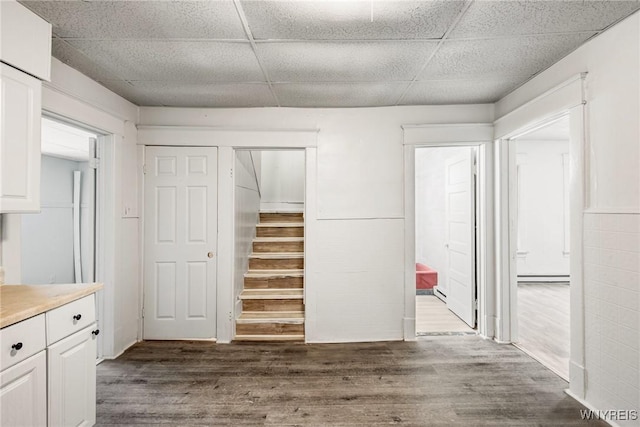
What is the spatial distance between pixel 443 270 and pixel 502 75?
314cm

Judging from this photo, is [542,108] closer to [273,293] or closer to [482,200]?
[482,200]

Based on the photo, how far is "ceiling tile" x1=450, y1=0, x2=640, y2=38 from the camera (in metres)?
1.82

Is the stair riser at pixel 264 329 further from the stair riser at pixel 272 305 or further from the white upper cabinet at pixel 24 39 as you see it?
the white upper cabinet at pixel 24 39

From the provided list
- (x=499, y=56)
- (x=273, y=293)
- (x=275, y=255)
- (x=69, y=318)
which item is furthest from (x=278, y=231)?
(x=499, y=56)

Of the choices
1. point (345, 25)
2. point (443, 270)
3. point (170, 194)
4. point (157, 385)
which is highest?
point (345, 25)

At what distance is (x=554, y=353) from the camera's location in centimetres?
313

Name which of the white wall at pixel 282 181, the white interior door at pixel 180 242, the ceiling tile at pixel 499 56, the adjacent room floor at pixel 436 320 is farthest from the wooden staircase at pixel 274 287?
the ceiling tile at pixel 499 56

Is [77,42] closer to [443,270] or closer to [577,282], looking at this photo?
[577,282]

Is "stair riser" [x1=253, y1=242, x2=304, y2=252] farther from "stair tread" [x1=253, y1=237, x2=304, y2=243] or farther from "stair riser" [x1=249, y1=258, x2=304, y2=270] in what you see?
"stair riser" [x1=249, y1=258, x2=304, y2=270]

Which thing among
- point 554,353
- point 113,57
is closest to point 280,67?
point 113,57

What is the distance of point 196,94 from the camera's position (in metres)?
3.15

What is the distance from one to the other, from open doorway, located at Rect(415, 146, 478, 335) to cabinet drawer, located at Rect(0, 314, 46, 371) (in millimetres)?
3307

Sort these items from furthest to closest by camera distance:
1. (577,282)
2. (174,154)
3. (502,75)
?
(174,154) → (502,75) → (577,282)

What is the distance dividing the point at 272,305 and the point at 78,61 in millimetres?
2840
